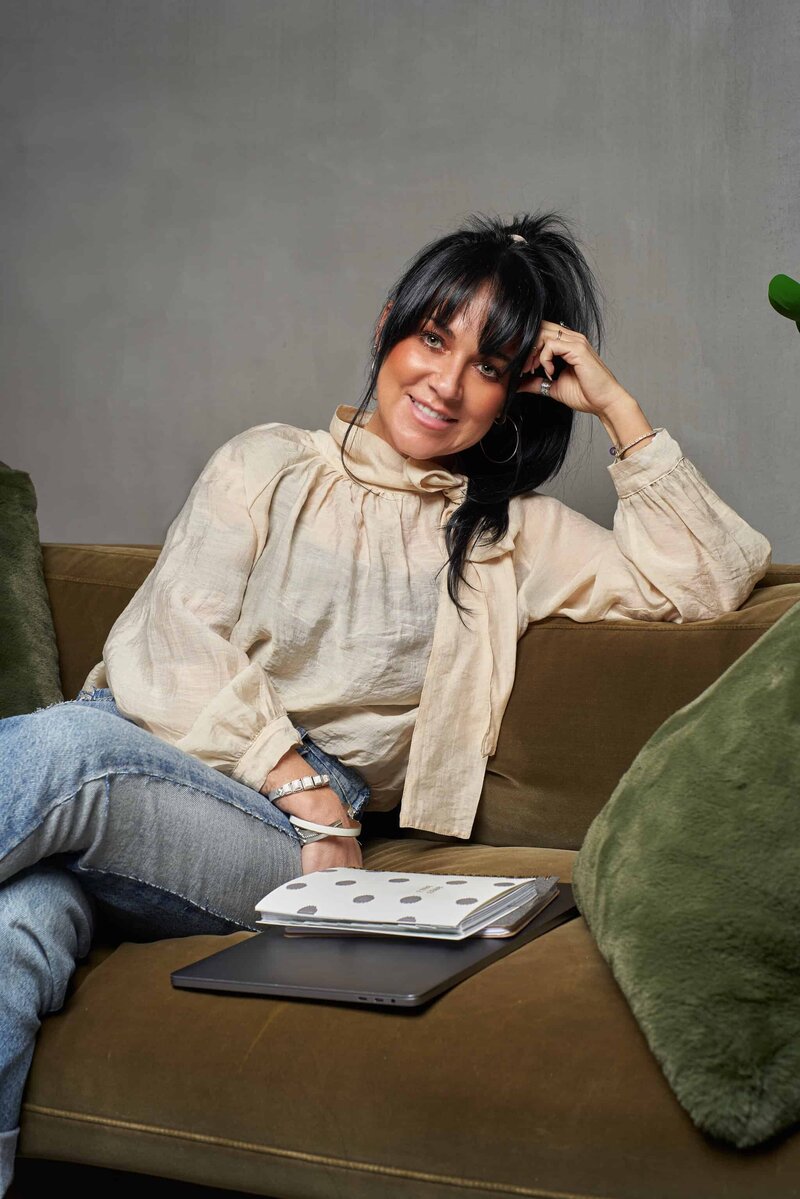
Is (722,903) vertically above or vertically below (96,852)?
above

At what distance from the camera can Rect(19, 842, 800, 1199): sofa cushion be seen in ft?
2.89

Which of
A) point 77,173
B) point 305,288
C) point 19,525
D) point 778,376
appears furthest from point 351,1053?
point 77,173

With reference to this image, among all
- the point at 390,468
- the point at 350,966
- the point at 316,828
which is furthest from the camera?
the point at 390,468

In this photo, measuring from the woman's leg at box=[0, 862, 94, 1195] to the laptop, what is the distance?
0.39ft

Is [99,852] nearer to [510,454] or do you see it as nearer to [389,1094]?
[389,1094]

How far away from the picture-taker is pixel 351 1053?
0.97 meters

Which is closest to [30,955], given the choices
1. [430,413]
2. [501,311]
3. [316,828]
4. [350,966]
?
[350,966]

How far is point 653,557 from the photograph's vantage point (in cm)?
158

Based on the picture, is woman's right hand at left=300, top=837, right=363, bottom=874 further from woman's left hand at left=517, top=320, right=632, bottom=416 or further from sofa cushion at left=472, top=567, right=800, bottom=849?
woman's left hand at left=517, top=320, right=632, bottom=416

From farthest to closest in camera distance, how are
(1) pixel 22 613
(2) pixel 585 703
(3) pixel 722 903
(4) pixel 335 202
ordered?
1. (4) pixel 335 202
2. (1) pixel 22 613
3. (2) pixel 585 703
4. (3) pixel 722 903

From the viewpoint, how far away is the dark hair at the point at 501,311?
62.9 inches

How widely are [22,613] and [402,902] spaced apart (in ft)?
2.93

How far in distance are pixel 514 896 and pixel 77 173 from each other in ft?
6.12

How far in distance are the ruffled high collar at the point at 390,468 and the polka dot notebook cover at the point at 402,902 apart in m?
0.61
